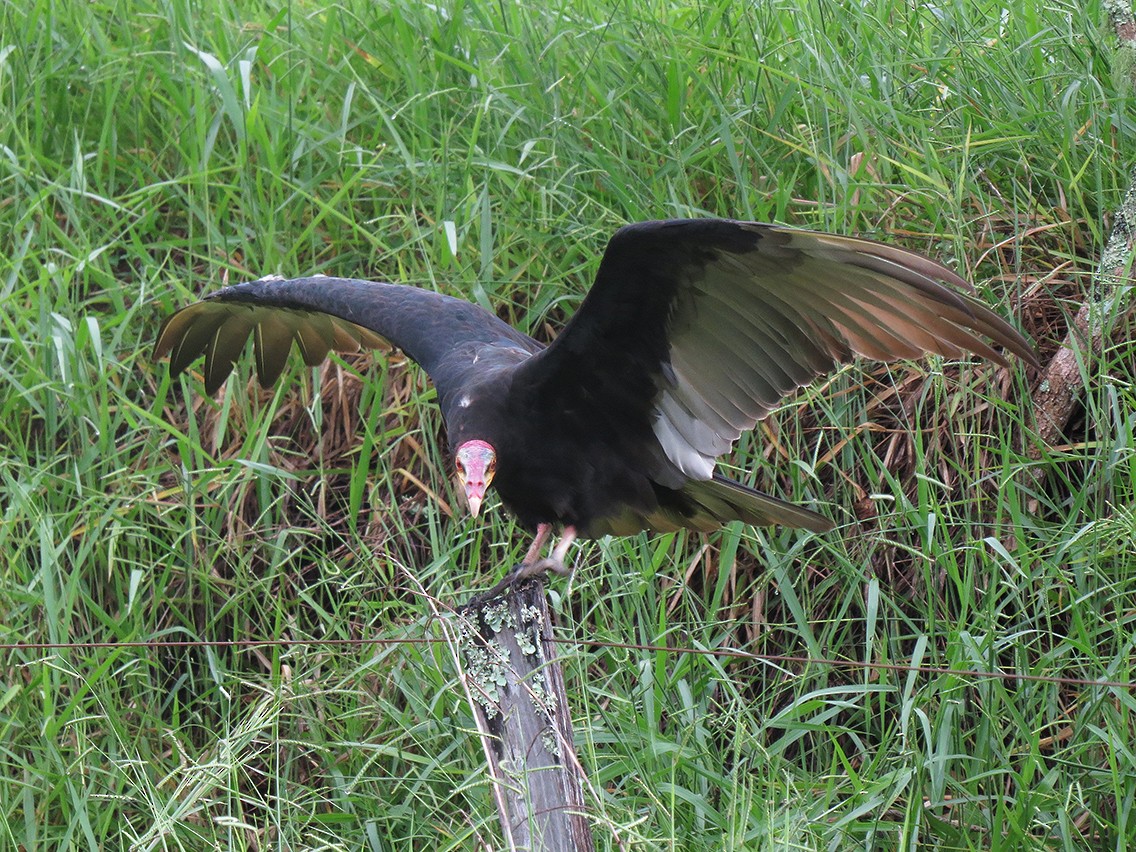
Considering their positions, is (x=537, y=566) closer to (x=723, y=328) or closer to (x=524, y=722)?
(x=524, y=722)

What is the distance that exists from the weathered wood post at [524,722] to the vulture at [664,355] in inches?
6.9

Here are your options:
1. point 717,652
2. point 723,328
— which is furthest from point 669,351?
point 717,652

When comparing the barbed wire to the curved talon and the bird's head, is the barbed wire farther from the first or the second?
the bird's head

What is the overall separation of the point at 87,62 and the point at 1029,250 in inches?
109

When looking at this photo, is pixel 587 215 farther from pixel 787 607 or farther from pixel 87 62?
pixel 87 62

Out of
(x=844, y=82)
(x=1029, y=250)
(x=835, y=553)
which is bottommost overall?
(x=835, y=553)

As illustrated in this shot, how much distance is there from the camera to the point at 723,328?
2529 mm

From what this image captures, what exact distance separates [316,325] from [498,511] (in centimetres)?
67

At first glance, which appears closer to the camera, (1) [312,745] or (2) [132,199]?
(1) [312,745]

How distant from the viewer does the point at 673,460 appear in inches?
105

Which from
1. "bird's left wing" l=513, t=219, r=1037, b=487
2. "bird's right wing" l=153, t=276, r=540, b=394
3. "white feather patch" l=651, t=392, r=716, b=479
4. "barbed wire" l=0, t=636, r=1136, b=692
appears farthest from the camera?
"bird's right wing" l=153, t=276, r=540, b=394

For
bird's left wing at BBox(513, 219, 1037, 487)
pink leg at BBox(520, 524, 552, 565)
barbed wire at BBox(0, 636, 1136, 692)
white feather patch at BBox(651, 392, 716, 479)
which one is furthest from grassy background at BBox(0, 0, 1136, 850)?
bird's left wing at BBox(513, 219, 1037, 487)

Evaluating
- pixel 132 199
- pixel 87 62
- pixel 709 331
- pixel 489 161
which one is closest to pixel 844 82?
pixel 489 161

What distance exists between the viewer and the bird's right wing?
2.96m
